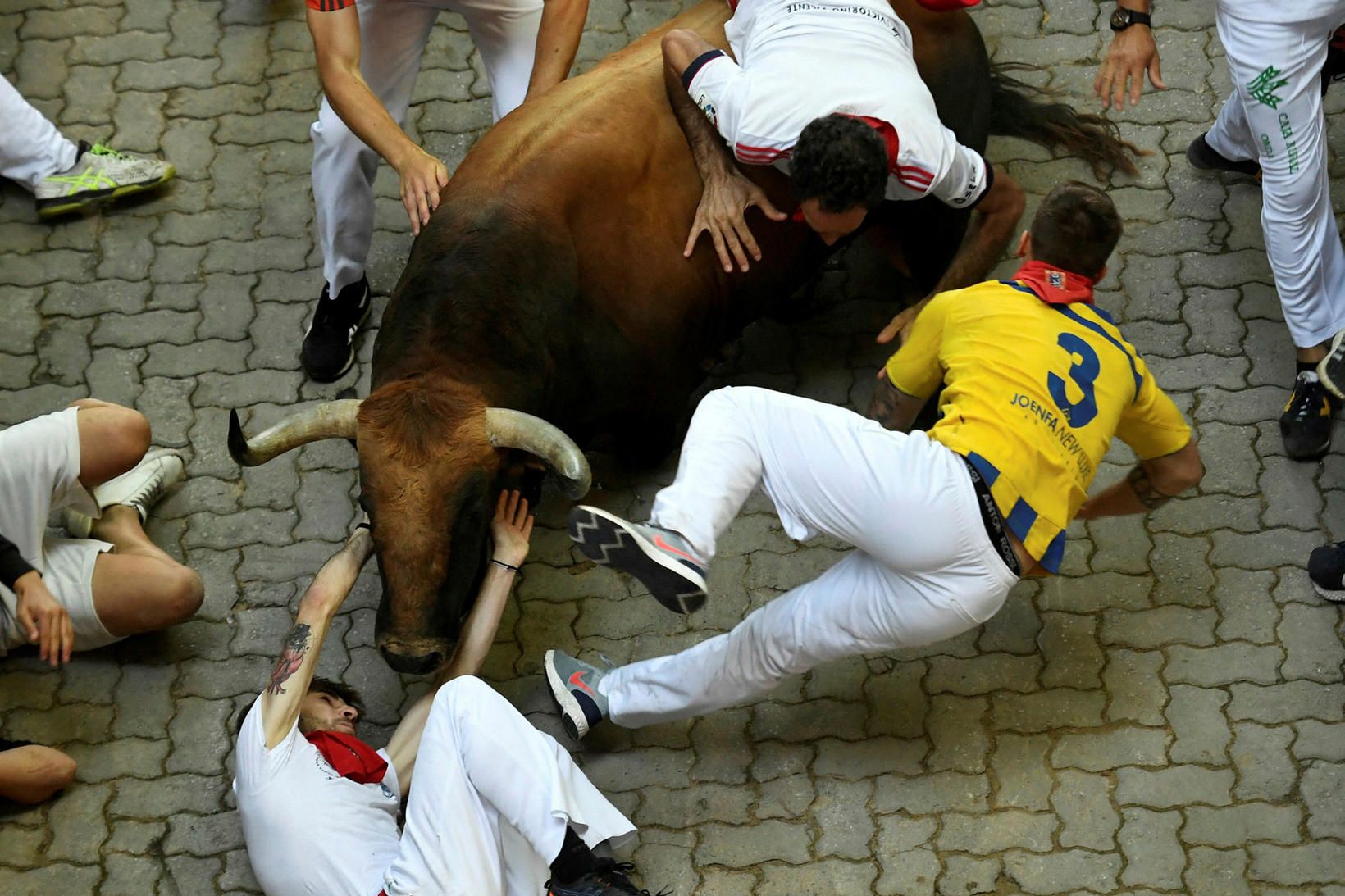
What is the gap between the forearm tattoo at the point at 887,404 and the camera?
4785 mm

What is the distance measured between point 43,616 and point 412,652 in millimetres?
1289

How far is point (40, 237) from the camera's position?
21.9ft

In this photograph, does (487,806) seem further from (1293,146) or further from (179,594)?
(1293,146)

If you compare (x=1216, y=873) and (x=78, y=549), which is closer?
(x=1216, y=873)

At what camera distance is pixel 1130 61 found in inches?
221

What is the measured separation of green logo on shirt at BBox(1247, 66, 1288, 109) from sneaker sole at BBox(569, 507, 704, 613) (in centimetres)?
309

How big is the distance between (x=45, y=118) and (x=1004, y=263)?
4550 millimetres

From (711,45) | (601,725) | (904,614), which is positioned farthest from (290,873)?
(711,45)

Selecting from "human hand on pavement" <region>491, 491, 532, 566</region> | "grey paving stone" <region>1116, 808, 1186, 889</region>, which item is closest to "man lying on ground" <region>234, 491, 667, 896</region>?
"human hand on pavement" <region>491, 491, 532, 566</region>

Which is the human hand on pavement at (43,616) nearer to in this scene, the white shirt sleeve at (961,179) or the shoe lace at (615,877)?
the shoe lace at (615,877)

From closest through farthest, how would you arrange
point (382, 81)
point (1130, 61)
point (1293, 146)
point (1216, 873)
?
point (1216, 873), point (1293, 146), point (1130, 61), point (382, 81)

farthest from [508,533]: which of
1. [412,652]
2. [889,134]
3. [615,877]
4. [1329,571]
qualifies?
[1329,571]

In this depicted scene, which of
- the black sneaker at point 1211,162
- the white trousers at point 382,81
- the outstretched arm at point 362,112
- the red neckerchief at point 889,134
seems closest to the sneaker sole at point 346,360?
the white trousers at point 382,81

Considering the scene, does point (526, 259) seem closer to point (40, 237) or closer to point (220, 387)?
point (220, 387)
